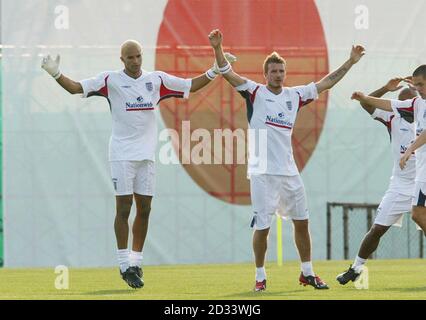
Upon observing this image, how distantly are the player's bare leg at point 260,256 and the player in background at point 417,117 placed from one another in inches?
44.4

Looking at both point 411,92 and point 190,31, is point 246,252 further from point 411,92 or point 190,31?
point 411,92

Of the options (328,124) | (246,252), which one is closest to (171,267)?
(246,252)

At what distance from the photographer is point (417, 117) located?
9352mm

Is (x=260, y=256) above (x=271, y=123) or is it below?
below

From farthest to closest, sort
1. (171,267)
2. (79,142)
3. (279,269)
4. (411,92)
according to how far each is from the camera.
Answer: (79,142) < (171,267) < (279,269) < (411,92)

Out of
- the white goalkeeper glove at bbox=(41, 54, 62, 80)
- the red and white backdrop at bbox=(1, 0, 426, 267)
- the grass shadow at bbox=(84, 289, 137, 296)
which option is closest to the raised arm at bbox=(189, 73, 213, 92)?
the white goalkeeper glove at bbox=(41, 54, 62, 80)

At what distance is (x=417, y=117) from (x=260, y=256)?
63.1 inches

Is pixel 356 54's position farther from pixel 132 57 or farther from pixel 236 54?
pixel 236 54

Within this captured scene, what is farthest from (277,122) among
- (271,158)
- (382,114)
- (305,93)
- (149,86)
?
(382,114)

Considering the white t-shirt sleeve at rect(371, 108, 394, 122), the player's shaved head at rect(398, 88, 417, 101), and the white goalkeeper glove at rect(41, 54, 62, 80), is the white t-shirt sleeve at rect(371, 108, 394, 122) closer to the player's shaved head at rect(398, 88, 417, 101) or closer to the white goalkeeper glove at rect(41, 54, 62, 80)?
the player's shaved head at rect(398, 88, 417, 101)

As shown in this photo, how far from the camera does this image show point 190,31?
14.8 m

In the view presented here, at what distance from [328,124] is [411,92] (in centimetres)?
458

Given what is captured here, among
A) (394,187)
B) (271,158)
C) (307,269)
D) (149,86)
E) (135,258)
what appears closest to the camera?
(271,158)

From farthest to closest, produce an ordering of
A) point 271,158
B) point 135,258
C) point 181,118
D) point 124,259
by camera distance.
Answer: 1. point 181,118
2. point 135,258
3. point 124,259
4. point 271,158
